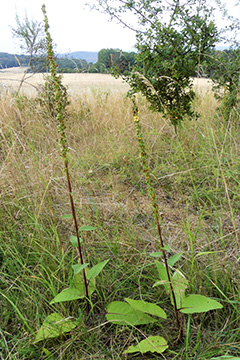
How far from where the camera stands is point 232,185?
2.21m

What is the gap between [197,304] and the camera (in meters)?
1.11

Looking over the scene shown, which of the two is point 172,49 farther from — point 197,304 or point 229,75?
point 197,304

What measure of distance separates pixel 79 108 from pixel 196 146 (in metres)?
2.57

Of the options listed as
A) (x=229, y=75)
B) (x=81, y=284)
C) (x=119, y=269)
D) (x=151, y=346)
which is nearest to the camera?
(x=151, y=346)

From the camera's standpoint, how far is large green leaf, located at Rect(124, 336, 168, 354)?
3.51ft

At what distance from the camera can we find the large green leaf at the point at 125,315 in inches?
46.8

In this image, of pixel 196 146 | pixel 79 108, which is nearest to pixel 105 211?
pixel 196 146

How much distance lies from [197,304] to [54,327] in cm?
59

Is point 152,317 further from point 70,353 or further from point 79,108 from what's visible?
point 79,108

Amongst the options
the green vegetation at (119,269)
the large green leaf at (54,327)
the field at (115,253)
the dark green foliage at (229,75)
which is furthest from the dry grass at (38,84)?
the large green leaf at (54,327)

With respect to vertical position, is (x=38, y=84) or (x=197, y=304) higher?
(x=38, y=84)

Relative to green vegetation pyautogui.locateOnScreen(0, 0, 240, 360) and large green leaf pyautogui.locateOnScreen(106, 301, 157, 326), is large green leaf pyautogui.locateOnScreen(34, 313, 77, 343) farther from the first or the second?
large green leaf pyautogui.locateOnScreen(106, 301, 157, 326)

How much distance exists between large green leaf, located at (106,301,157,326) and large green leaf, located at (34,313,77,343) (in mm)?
161

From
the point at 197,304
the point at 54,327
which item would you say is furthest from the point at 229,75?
the point at 54,327
